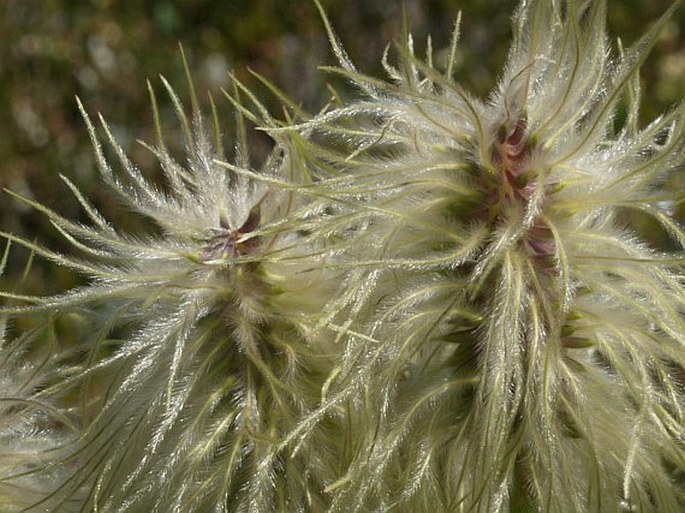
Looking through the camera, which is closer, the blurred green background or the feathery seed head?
the feathery seed head

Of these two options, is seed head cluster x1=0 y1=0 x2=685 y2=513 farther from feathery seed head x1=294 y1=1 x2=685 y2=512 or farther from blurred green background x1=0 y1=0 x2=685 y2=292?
blurred green background x1=0 y1=0 x2=685 y2=292

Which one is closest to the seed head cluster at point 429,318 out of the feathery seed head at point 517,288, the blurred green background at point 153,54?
the feathery seed head at point 517,288

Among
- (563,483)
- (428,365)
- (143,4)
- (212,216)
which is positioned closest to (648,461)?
(563,483)

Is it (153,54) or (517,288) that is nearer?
(517,288)

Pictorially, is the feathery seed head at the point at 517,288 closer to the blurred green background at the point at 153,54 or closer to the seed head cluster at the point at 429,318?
the seed head cluster at the point at 429,318

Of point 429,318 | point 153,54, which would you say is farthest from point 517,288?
point 153,54

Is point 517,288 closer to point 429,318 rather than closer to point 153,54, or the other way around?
point 429,318

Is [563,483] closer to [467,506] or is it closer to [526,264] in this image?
[467,506]

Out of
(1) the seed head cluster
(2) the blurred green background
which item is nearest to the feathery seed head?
(1) the seed head cluster

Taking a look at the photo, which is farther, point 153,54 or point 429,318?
point 153,54

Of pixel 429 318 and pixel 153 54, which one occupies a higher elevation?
pixel 429 318
